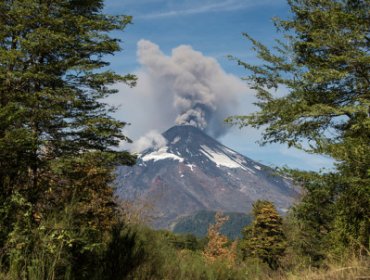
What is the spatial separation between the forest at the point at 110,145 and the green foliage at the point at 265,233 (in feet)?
99.8

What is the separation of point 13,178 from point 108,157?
9.35m

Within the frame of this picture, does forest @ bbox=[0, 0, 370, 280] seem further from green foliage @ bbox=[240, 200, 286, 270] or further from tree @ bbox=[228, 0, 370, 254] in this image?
green foliage @ bbox=[240, 200, 286, 270]

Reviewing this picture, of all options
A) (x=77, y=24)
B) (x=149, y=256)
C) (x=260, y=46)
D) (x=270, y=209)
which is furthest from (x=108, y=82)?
(x=270, y=209)

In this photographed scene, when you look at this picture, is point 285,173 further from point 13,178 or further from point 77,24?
point 77,24

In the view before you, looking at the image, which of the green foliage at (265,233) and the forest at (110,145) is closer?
the forest at (110,145)

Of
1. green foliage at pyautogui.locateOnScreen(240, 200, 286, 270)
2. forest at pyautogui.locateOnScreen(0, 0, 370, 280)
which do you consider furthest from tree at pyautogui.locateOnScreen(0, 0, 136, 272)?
green foliage at pyautogui.locateOnScreen(240, 200, 286, 270)

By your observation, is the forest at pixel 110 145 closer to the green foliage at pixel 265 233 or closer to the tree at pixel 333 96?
the tree at pixel 333 96

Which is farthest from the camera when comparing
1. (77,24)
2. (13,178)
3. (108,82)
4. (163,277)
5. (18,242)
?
(108,82)

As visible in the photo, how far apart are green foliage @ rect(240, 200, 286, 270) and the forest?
3041cm

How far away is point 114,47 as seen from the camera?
640 inches

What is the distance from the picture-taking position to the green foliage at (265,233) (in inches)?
1847

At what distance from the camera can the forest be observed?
4.91 meters

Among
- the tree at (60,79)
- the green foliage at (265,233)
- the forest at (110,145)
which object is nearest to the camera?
the forest at (110,145)

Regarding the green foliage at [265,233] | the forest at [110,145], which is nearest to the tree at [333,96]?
the forest at [110,145]
